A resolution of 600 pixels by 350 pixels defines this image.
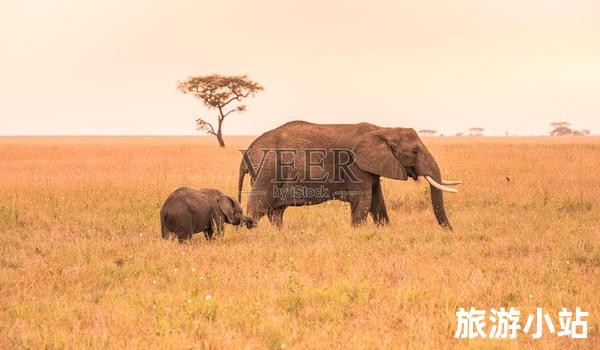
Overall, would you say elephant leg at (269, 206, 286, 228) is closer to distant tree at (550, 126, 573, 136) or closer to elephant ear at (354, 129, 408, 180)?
elephant ear at (354, 129, 408, 180)

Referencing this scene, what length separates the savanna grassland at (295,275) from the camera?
5625mm

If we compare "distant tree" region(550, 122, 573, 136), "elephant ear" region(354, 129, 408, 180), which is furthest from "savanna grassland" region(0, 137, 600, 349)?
"distant tree" region(550, 122, 573, 136)

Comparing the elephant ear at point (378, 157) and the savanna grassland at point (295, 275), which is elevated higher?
the elephant ear at point (378, 157)

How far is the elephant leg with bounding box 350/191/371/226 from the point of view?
438 inches

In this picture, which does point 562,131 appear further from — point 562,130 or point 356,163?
point 356,163

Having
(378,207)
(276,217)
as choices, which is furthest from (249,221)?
(378,207)

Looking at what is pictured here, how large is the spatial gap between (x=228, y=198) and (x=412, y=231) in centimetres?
355

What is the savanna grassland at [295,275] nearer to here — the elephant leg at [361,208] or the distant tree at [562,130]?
the elephant leg at [361,208]

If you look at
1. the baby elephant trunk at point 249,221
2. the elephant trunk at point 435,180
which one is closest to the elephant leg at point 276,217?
the baby elephant trunk at point 249,221

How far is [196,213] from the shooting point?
9570 millimetres

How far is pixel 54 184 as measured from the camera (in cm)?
1830

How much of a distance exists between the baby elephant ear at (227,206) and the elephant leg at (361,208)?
2.47m

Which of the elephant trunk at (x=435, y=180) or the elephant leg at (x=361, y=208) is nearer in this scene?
the elephant trunk at (x=435, y=180)

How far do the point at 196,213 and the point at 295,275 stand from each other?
→ 8.84 ft
